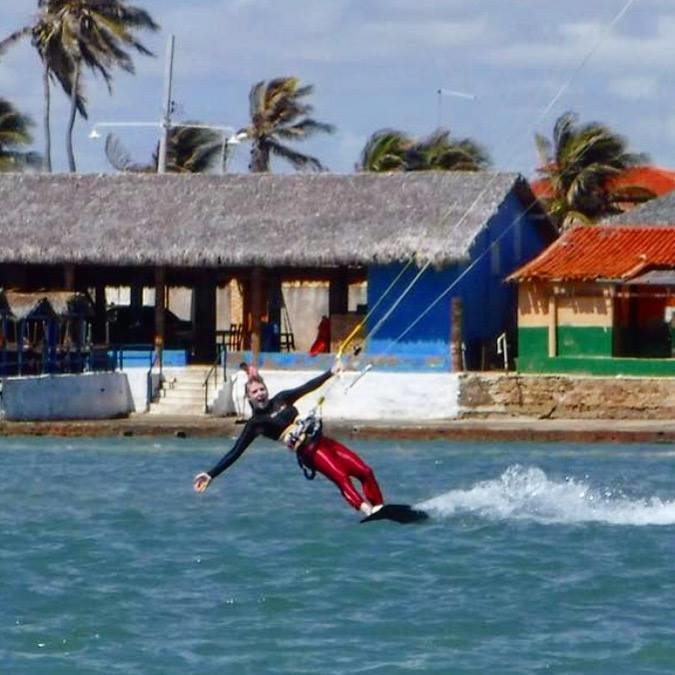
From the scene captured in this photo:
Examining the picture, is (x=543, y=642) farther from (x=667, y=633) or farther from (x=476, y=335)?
(x=476, y=335)

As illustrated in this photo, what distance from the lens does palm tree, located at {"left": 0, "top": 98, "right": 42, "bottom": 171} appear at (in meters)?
57.4

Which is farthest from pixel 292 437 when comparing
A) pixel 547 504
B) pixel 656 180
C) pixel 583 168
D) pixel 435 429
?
pixel 656 180

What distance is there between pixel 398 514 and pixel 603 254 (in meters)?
17.7

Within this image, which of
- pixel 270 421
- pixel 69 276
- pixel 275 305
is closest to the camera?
pixel 270 421

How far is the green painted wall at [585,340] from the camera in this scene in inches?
1458

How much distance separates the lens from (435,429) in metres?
33.8

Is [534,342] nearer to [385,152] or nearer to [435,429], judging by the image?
[435,429]

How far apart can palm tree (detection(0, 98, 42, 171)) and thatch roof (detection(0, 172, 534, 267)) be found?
16.3m

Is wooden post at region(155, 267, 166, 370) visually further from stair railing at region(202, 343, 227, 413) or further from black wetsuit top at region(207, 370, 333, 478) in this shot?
black wetsuit top at region(207, 370, 333, 478)

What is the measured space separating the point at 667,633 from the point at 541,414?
64.4ft

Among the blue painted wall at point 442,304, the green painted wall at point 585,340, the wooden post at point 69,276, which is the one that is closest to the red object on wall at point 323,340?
the blue painted wall at point 442,304

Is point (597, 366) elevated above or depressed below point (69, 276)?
below

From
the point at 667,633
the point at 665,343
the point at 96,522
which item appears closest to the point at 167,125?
the point at 665,343

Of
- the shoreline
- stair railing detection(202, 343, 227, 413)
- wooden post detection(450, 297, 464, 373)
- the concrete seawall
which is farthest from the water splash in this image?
stair railing detection(202, 343, 227, 413)
